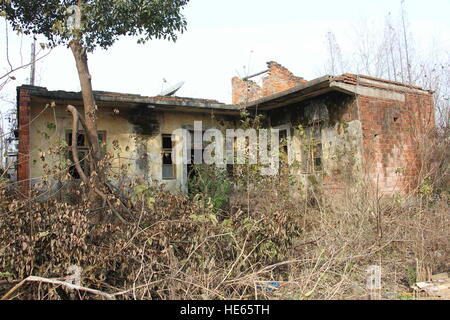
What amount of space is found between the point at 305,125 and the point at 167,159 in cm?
393

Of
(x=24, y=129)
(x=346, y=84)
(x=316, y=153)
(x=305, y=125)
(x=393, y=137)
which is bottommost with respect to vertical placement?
(x=316, y=153)

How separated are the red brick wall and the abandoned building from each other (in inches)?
0.9

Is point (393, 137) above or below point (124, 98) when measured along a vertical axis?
below

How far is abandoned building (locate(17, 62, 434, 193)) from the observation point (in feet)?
27.3

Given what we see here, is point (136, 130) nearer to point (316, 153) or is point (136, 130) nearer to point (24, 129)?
point (24, 129)

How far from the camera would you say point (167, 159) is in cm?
1044

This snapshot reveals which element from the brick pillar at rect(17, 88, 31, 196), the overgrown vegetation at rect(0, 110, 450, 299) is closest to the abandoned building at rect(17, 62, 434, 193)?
the brick pillar at rect(17, 88, 31, 196)

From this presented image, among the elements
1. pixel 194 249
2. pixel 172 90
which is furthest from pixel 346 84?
pixel 172 90

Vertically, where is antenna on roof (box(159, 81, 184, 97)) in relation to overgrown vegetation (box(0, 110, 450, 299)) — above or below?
above

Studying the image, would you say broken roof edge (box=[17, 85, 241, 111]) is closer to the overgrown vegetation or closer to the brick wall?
the brick wall

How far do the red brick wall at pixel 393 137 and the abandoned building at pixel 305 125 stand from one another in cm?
2

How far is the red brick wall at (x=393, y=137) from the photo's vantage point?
8.38 meters

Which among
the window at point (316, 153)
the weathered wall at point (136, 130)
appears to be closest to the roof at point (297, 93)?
the weathered wall at point (136, 130)
